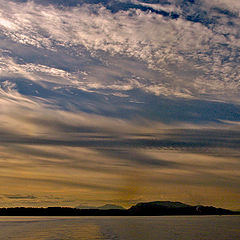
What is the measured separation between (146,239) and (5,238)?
45.7 metres

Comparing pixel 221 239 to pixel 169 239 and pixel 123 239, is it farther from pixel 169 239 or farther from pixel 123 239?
pixel 123 239

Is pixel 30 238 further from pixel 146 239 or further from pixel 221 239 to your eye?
pixel 221 239

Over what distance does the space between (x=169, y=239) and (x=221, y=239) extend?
666 inches

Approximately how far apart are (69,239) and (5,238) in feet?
74.4

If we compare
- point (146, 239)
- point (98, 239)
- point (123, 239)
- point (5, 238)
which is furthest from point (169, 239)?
point (5, 238)

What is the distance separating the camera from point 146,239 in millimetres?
106312

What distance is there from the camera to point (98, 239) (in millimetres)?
102000

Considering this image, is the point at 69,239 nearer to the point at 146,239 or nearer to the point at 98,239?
the point at 98,239

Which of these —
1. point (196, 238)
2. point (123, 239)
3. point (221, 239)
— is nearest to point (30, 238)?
point (123, 239)

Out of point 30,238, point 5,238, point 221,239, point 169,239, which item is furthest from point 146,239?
point 5,238

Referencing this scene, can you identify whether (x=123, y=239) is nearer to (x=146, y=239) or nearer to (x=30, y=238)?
(x=146, y=239)

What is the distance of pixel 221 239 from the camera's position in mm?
105938

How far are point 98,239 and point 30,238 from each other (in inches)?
899

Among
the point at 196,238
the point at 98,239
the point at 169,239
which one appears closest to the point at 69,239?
the point at 98,239
